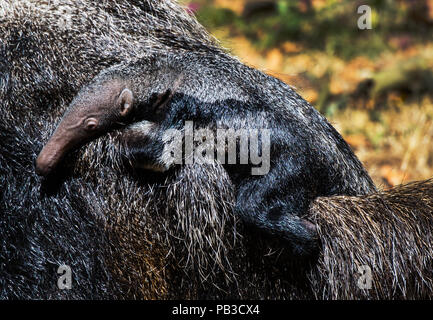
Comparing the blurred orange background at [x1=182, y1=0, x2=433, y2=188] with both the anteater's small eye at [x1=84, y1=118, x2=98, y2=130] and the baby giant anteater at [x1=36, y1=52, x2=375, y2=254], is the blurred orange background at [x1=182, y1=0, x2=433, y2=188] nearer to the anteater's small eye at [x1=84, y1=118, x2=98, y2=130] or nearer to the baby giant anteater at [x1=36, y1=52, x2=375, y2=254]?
the baby giant anteater at [x1=36, y1=52, x2=375, y2=254]

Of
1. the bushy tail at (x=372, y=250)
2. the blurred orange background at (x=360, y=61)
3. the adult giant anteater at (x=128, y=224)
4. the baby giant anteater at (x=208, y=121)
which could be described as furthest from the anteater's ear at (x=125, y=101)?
the blurred orange background at (x=360, y=61)

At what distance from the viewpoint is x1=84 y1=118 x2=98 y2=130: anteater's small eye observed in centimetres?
342

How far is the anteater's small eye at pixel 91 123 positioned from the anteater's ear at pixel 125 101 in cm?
14

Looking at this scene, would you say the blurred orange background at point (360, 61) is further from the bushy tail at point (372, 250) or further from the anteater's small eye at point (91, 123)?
the anteater's small eye at point (91, 123)

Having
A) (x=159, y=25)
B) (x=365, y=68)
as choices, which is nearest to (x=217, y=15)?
(x=365, y=68)

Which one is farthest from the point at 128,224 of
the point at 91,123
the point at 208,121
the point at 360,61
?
the point at 360,61

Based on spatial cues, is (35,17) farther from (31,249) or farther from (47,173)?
(31,249)

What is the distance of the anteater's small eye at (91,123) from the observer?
3.42 meters

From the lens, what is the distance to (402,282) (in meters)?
3.68

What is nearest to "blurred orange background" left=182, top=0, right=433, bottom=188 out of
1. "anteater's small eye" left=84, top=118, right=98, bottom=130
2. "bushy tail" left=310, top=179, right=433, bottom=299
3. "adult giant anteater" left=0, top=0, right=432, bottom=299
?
"bushy tail" left=310, top=179, right=433, bottom=299

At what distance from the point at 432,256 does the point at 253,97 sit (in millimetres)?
1286

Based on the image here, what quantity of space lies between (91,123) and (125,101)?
20cm

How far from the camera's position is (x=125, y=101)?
3.48m

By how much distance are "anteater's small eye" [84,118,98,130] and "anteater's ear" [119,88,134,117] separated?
0.14 m
